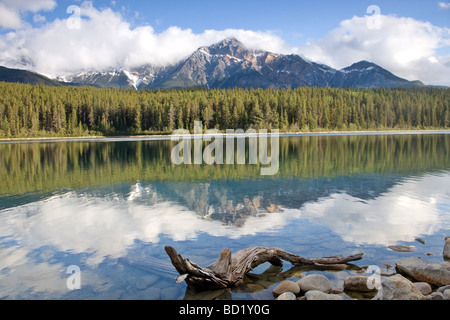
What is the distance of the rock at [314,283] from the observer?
817cm

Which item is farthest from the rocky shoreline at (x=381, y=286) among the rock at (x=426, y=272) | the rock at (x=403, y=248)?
the rock at (x=403, y=248)

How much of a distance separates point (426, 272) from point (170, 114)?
12294 centimetres

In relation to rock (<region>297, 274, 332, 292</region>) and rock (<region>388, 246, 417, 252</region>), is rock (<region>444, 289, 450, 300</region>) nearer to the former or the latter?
rock (<region>297, 274, 332, 292</region>)

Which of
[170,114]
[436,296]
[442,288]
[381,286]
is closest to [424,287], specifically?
[442,288]

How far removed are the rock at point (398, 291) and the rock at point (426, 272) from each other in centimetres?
121

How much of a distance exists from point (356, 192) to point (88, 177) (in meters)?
20.0

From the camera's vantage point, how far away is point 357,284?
830cm

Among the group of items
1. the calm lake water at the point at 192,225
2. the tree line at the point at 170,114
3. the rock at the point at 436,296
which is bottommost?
the calm lake water at the point at 192,225

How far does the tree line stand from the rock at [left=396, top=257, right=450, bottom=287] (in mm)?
120936

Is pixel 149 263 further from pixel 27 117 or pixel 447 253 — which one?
pixel 27 117

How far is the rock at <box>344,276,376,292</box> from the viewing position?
8.23m

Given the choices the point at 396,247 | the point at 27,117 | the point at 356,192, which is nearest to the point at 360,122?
the point at 27,117

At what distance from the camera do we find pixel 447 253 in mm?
10375

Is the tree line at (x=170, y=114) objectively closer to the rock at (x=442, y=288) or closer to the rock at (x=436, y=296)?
the rock at (x=442, y=288)
